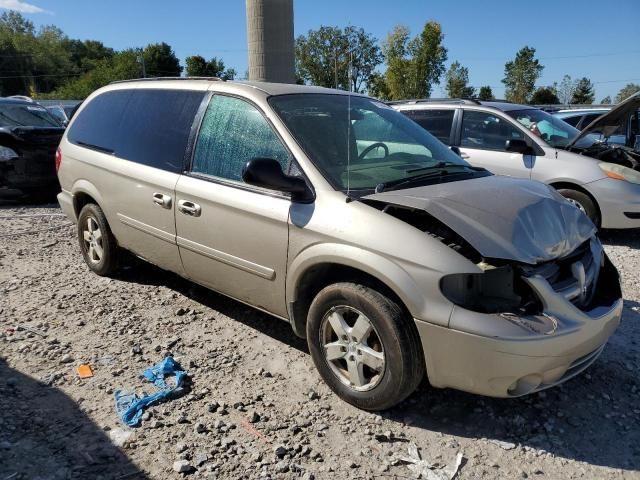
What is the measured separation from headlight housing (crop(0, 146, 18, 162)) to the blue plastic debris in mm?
6440

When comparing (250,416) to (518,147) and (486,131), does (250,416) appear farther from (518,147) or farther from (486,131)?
(486,131)

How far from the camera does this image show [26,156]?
845 centimetres

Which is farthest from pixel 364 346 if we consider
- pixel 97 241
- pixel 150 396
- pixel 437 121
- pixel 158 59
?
pixel 158 59

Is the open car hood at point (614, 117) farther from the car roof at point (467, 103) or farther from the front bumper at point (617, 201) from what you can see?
the car roof at point (467, 103)

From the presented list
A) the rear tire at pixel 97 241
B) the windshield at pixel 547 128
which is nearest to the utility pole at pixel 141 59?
the windshield at pixel 547 128

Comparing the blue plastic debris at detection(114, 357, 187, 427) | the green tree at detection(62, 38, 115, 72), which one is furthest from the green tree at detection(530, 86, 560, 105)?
the green tree at detection(62, 38, 115, 72)

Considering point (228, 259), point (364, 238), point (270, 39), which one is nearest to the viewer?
point (364, 238)

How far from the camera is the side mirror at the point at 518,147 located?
22.0 feet

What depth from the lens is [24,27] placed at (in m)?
89.5

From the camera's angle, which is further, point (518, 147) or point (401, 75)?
point (401, 75)

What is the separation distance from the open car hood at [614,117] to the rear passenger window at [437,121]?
5.25ft

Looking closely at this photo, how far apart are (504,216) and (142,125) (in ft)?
9.86

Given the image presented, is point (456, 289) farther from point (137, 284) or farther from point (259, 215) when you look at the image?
point (137, 284)

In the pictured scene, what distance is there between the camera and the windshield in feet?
23.1
